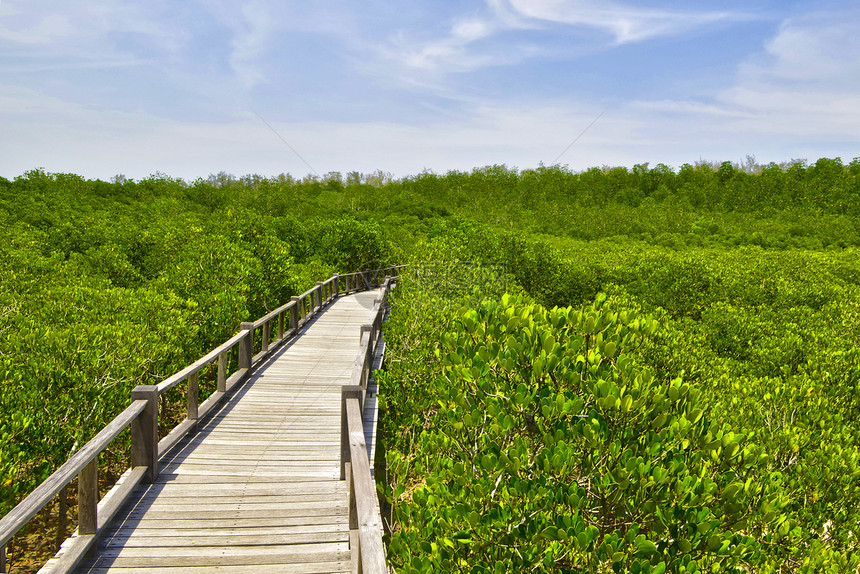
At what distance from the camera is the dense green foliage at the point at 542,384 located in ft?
9.48

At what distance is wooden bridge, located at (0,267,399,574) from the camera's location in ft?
11.9

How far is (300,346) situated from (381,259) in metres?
15.5

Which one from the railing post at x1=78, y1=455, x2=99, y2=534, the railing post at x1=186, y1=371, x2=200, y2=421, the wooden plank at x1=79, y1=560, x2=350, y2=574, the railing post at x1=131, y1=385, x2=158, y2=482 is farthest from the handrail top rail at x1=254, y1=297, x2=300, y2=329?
the wooden plank at x1=79, y1=560, x2=350, y2=574

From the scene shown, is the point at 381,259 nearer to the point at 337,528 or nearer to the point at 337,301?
the point at 337,301

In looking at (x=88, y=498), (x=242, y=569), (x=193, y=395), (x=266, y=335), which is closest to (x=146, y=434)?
(x=88, y=498)

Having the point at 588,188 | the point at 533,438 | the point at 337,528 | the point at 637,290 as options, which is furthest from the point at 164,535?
the point at 588,188

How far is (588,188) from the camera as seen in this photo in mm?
78562

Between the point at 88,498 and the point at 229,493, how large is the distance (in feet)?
4.19

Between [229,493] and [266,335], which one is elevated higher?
[266,335]

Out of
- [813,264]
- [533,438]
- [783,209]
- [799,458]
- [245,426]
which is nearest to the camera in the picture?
[533,438]

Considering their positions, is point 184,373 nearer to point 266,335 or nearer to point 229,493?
point 229,493

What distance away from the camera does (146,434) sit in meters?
4.71

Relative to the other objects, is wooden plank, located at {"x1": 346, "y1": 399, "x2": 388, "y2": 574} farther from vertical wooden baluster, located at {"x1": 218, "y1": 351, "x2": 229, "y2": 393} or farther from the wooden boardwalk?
vertical wooden baluster, located at {"x1": 218, "y1": 351, "x2": 229, "y2": 393}

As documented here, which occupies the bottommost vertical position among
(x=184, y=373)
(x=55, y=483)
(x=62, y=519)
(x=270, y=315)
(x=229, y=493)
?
(x=62, y=519)
